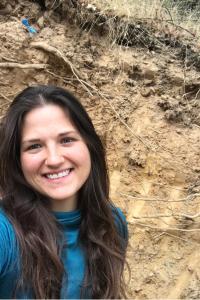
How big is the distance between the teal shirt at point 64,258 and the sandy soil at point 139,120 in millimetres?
1489

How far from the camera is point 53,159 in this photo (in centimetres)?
144

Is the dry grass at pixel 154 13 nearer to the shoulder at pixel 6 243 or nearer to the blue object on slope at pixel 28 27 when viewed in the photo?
the blue object on slope at pixel 28 27

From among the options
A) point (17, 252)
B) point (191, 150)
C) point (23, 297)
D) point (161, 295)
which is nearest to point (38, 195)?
point (17, 252)

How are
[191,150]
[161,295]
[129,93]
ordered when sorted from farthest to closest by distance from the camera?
[129,93]
[191,150]
[161,295]

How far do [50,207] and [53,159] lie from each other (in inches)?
8.6

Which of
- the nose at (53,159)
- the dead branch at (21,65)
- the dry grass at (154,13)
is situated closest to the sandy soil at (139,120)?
the dead branch at (21,65)

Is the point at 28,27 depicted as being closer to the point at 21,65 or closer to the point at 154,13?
the point at 21,65

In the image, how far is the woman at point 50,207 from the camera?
4.59 ft

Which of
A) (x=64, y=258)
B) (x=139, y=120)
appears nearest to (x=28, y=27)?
(x=139, y=120)

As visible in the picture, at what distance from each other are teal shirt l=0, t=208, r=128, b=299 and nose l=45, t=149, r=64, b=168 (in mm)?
210

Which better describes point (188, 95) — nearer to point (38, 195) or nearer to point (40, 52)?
point (40, 52)

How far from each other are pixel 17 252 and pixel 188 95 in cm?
286

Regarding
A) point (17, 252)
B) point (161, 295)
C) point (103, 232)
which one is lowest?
point (161, 295)

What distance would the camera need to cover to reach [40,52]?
351 cm
